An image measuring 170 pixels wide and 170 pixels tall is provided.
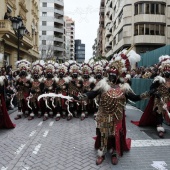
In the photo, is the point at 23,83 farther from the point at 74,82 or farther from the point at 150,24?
the point at 150,24

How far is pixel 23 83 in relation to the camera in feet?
33.4

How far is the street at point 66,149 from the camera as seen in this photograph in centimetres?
525

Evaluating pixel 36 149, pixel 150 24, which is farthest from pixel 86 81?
pixel 150 24

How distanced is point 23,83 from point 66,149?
15.4ft

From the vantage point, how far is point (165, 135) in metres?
7.65

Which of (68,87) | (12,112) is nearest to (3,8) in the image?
(12,112)

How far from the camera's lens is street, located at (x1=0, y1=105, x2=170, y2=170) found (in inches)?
207

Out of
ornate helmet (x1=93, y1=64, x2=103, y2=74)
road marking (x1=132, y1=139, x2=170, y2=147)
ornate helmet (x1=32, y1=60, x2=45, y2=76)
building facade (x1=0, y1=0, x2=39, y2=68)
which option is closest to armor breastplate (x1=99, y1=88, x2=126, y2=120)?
road marking (x1=132, y1=139, x2=170, y2=147)

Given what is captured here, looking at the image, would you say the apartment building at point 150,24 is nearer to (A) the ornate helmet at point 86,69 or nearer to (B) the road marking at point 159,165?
(A) the ornate helmet at point 86,69

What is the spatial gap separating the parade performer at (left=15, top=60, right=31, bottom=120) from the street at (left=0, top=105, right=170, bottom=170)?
1681mm

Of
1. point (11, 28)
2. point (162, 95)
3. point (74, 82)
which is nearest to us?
point (162, 95)

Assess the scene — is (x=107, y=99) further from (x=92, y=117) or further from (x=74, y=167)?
(x=92, y=117)

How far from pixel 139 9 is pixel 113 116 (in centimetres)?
2762

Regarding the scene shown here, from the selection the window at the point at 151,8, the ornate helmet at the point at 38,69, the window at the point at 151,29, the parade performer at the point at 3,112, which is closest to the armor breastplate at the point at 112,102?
the parade performer at the point at 3,112
